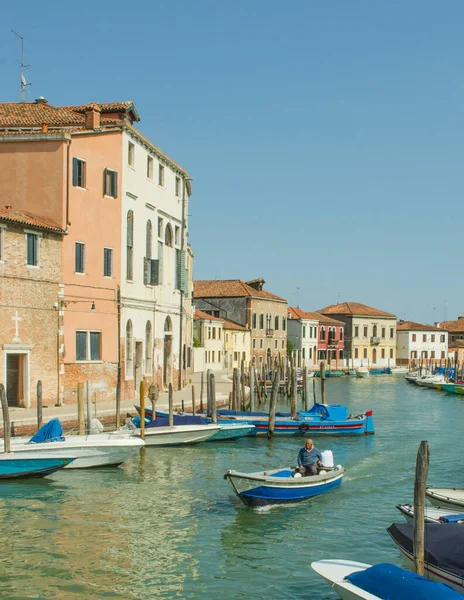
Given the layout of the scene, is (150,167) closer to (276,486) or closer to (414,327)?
(276,486)

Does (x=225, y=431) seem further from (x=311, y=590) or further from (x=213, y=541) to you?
(x=311, y=590)

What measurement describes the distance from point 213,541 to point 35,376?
34.9ft

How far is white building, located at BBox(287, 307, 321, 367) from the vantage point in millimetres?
64000

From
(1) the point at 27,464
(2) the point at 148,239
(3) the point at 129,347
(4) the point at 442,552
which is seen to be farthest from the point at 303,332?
(4) the point at 442,552

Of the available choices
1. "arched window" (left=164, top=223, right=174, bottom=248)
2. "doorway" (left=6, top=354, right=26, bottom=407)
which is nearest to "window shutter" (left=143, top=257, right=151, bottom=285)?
"arched window" (left=164, top=223, right=174, bottom=248)

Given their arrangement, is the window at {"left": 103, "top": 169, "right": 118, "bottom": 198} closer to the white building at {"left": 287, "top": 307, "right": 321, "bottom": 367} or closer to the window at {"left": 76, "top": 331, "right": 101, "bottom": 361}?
the window at {"left": 76, "top": 331, "right": 101, "bottom": 361}

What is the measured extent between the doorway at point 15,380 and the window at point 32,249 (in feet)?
7.68

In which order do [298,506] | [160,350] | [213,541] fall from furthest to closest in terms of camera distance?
[160,350], [298,506], [213,541]

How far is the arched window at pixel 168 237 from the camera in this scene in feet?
95.5

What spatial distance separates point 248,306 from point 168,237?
2492 centimetres

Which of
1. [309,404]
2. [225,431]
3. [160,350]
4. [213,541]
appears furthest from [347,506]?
[309,404]

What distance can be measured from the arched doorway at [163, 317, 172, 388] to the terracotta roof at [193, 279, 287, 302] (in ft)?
80.2

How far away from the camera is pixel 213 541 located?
11.0 metres

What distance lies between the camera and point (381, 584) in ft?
25.3
